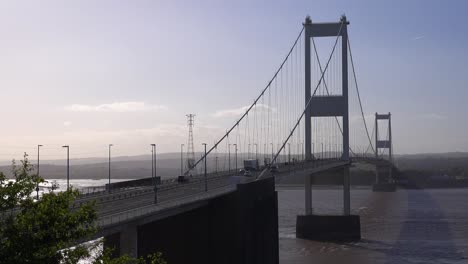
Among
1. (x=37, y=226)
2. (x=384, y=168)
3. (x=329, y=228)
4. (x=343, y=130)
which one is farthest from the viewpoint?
(x=384, y=168)

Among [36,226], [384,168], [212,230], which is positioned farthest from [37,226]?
[384,168]

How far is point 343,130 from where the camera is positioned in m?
46.7

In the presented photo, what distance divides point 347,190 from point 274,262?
69.8 feet

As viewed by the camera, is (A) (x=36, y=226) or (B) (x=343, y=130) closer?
(A) (x=36, y=226)

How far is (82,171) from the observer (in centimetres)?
17012

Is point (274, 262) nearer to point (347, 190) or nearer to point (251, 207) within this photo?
point (251, 207)

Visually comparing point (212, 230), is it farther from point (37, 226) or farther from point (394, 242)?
point (394, 242)

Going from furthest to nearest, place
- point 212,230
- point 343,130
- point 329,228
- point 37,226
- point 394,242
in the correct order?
point 343,130, point 329,228, point 394,242, point 212,230, point 37,226

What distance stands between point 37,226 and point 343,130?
39354 millimetres

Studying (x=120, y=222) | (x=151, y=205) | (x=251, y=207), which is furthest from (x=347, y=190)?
(x=120, y=222)

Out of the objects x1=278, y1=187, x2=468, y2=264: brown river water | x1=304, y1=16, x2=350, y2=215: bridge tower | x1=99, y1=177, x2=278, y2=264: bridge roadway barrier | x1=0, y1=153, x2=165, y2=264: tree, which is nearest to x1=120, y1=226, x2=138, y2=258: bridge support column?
x1=99, y1=177, x2=278, y2=264: bridge roadway barrier

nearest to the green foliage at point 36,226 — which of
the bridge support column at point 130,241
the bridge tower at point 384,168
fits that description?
the bridge support column at point 130,241

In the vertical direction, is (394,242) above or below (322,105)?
below

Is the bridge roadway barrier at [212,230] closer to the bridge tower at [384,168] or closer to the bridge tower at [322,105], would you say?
the bridge tower at [322,105]
